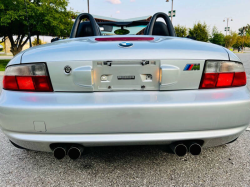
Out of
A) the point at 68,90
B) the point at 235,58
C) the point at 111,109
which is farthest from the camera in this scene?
the point at 235,58

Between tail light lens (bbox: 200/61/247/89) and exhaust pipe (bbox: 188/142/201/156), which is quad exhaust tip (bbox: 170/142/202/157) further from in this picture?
tail light lens (bbox: 200/61/247/89)

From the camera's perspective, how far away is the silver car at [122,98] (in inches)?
64.4

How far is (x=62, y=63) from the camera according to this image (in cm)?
171

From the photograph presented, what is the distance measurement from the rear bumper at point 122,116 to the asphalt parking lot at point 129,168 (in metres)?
0.44

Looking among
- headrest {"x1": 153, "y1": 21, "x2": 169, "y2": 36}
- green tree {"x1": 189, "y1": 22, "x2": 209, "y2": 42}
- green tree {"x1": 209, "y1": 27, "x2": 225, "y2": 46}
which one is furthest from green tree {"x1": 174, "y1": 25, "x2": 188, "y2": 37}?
headrest {"x1": 153, "y1": 21, "x2": 169, "y2": 36}

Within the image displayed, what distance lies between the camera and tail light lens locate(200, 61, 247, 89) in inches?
69.5

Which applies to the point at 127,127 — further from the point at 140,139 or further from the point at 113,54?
the point at 113,54

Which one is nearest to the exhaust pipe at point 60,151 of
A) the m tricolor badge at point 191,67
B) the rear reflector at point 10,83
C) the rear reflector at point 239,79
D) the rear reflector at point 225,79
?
the rear reflector at point 10,83

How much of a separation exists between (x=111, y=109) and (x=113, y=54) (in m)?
0.42

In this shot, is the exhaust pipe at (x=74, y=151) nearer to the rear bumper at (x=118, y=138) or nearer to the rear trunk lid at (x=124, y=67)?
the rear bumper at (x=118, y=138)

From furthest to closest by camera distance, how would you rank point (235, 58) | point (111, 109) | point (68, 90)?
1. point (235, 58)
2. point (68, 90)
3. point (111, 109)

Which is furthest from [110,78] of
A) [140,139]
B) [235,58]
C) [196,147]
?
[235,58]

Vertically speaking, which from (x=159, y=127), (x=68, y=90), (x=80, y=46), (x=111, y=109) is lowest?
(x=159, y=127)

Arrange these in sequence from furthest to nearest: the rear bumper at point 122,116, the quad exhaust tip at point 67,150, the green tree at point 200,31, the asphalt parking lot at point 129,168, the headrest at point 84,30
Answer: the green tree at point 200,31
the headrest at point 84,30
the asphalt parking lot at point 129,168
the quad exhaust tip at point 67,150
the rear bumper at point 122,116
